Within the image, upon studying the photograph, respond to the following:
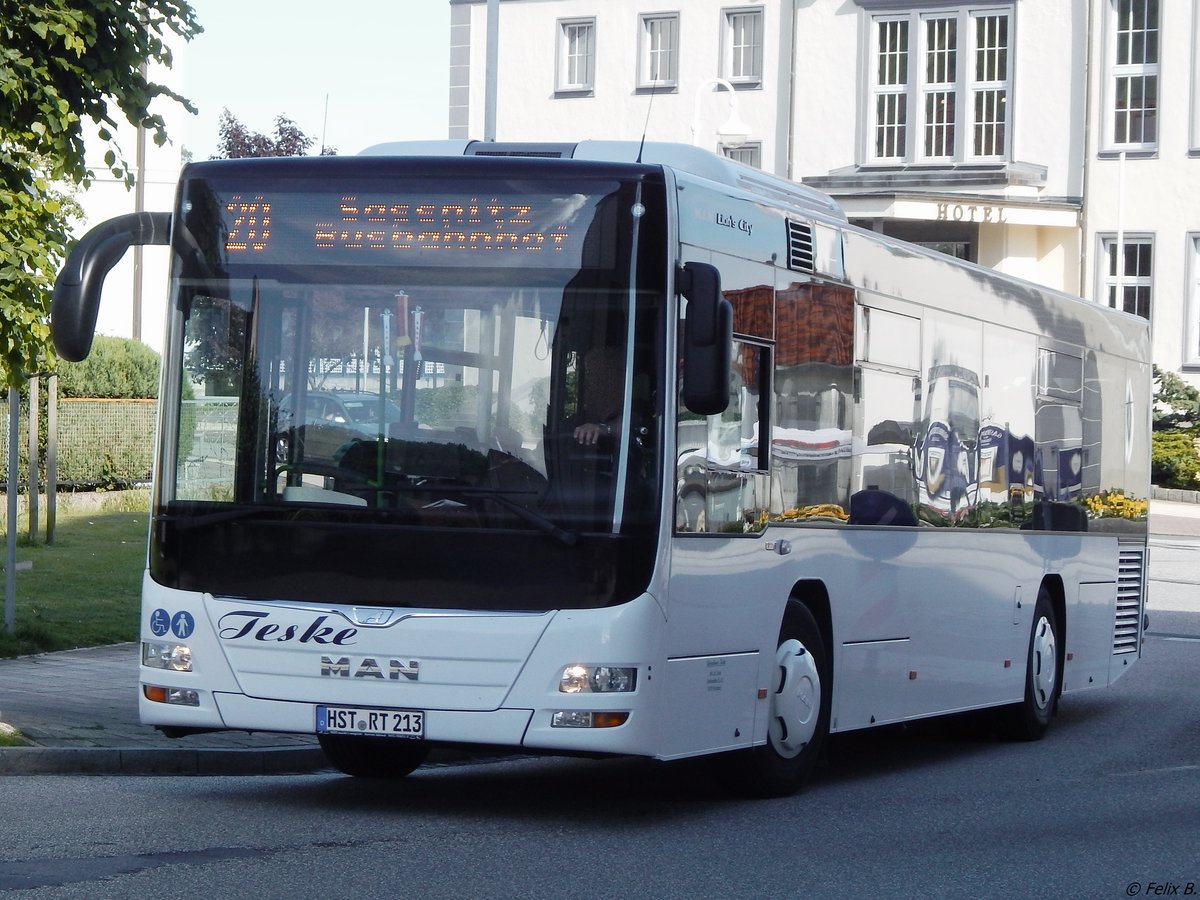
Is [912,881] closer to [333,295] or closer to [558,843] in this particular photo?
[558,843]

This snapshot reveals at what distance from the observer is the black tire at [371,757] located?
10422mm

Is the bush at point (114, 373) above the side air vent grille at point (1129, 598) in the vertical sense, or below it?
above

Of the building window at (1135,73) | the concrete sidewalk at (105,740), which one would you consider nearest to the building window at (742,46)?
the building window at (1135,73)

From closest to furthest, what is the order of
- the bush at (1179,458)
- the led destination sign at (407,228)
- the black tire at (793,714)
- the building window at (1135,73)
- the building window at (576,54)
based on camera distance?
the led destination sign at (407,228), the black tire at (793,714), the bush at (1179,458), the building window at (1135,73), the building window at (576,54)

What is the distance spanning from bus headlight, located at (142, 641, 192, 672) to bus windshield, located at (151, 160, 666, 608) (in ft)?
0.94

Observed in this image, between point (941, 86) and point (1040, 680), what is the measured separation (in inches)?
1249

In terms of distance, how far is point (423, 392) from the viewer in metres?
8.66

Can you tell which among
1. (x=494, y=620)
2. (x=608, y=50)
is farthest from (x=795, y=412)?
(x=608, y=50)

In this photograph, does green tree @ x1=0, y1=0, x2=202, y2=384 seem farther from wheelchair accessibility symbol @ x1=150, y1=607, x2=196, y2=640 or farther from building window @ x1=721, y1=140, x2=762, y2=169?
building window @ x1=721, y1=140, x2=762, y2=169

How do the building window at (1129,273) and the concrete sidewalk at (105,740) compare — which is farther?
the building window at (1129,273)

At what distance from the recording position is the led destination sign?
344 inches

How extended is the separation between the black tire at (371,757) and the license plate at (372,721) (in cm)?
164

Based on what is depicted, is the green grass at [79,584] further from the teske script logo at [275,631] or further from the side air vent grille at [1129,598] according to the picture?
the side air vent grille at [1129,598]

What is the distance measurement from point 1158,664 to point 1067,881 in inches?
423
